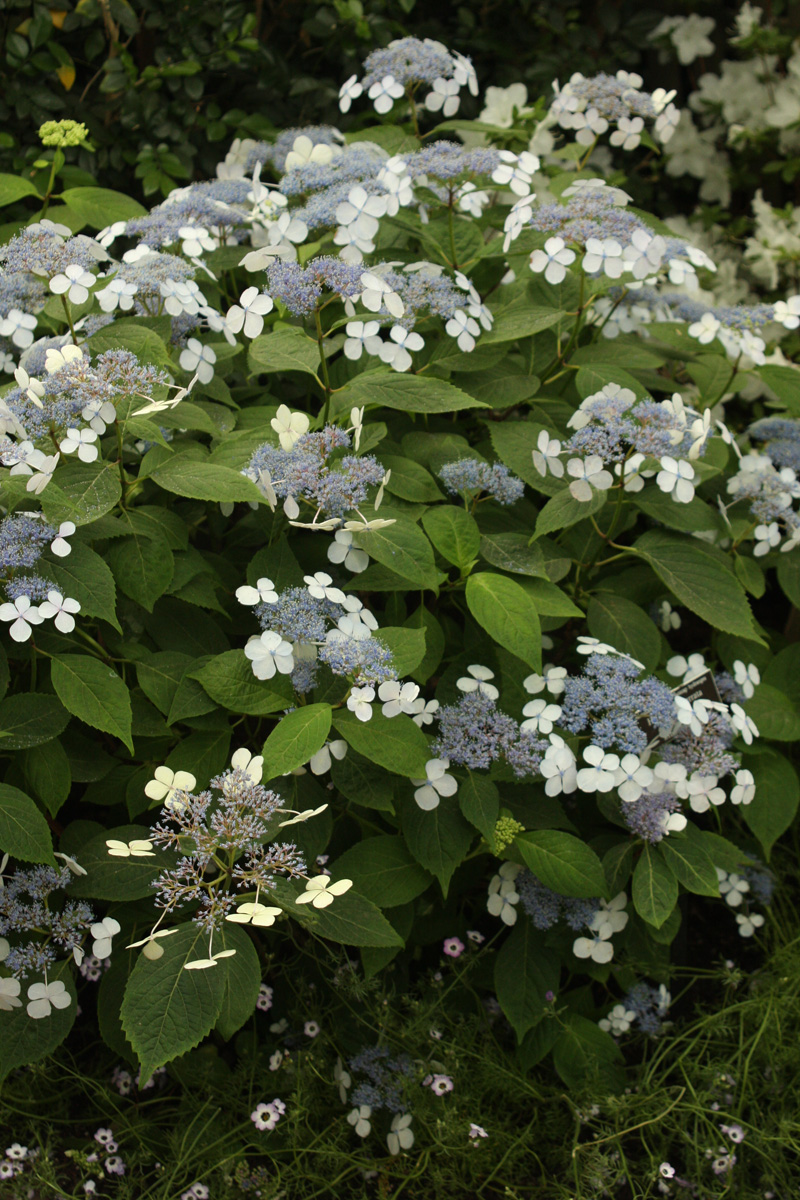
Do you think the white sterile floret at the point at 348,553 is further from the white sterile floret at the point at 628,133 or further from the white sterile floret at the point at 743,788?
the white sterile floret at the point at 628,133

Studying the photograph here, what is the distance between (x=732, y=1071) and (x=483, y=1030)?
43 centimetres

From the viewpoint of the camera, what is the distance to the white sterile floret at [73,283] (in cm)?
154

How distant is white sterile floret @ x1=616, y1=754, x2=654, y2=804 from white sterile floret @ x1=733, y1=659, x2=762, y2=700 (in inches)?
15.9

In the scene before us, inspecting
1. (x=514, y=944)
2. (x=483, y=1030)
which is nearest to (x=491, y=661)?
(x=514, y=944)

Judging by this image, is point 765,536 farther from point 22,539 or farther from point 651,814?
point 22,539

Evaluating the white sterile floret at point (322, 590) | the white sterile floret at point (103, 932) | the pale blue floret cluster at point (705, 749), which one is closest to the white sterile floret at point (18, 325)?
the white sterile floret at point (322, 590)

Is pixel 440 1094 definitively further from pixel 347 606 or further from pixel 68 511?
pixel 68 511

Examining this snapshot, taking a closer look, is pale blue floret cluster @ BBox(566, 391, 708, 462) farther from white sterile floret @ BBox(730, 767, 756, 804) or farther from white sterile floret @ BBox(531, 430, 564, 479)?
white sterile floret @ BBox(730, 767, 756, 804)

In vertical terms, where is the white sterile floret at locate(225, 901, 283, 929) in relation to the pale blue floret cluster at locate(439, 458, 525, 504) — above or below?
below

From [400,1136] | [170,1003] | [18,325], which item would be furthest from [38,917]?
[18,325]

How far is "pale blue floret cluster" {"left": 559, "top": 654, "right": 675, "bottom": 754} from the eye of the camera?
1.47 m

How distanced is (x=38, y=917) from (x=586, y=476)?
3.41 feet

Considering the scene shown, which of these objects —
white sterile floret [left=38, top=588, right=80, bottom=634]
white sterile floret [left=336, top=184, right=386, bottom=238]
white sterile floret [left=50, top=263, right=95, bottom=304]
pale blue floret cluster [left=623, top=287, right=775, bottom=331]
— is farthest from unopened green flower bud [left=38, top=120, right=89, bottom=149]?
pale blue floret cluster [left=623, top=287, right=775, bottom=331]

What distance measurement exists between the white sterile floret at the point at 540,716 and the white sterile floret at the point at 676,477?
393 millimetres
